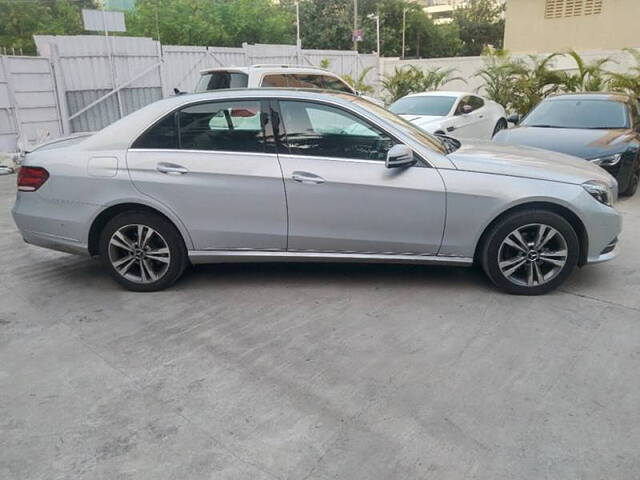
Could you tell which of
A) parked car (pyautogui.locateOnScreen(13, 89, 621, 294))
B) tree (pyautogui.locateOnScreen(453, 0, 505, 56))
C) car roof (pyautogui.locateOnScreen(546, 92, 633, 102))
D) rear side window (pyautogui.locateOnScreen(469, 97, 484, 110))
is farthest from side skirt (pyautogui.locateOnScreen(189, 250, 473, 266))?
tree (pyautogui.locateOnScreen(453, 0, 505, 56))

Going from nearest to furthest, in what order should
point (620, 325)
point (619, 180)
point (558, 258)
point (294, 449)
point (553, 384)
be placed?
point (294, 449)
point (553, 384)
point (620, 325)
point (558, 258)
point (619, 180)

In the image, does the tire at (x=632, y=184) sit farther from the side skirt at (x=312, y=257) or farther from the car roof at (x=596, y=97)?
the side skirt at (x=312, y=257)

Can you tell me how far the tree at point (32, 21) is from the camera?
34.5m

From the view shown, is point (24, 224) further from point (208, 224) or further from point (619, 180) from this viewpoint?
→ point (619, 180)

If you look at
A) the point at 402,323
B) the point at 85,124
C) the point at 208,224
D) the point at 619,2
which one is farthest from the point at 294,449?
the point at 619,2

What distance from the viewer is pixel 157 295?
454cm

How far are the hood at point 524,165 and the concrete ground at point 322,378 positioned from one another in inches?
37.3

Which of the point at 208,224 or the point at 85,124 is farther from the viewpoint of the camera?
the point at 85,124

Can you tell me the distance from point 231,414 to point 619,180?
6490 mm

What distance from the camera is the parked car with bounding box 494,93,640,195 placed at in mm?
7098

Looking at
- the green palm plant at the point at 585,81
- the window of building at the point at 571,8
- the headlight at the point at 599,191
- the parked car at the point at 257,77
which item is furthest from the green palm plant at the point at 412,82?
the headlight at the point at 599,191

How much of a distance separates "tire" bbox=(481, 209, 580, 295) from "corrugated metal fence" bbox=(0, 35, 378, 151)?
10.3 metres

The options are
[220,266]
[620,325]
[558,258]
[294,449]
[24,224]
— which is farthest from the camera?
[220,266]

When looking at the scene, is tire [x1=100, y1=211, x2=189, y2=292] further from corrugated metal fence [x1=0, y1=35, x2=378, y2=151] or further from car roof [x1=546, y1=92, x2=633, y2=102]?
corrugated metal fence [x1=0, y1=35, x2=378, y2=151]
